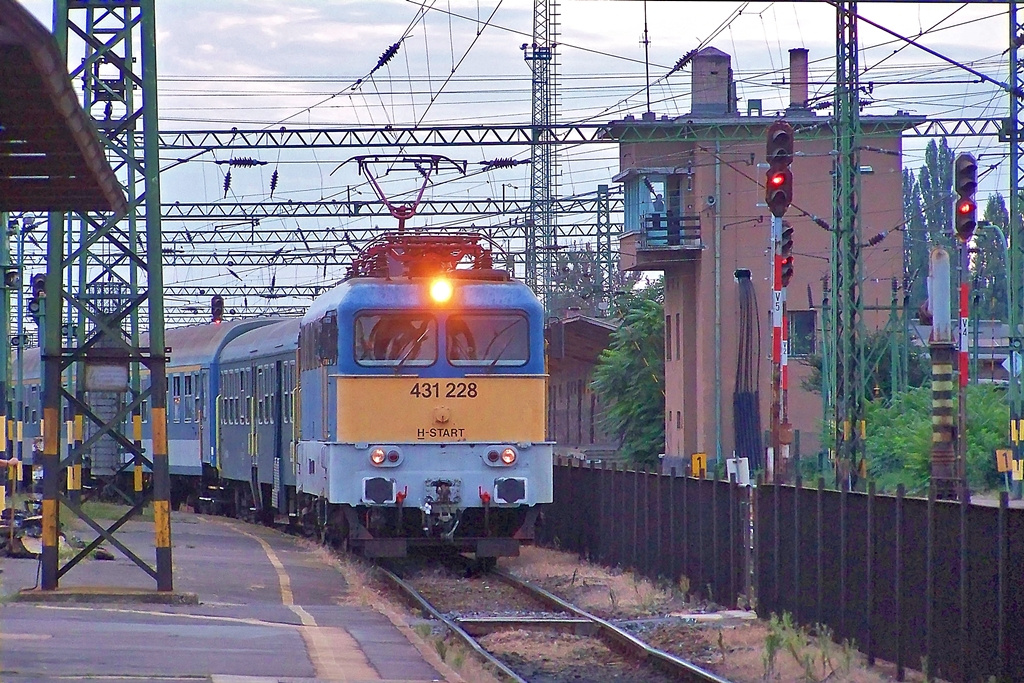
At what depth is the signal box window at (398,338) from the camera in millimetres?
19109

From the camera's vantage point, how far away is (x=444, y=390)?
750 inches

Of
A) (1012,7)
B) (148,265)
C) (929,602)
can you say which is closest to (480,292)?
(148,265)

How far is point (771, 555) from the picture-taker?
48.2 feet

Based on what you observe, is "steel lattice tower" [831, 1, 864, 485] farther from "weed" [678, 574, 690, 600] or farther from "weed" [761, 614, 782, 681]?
"weed" [761, 614, 782, 681]

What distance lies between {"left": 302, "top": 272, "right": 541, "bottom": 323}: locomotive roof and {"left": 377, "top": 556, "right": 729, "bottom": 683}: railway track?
9.64 ft

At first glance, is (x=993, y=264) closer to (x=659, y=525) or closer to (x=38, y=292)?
(x=38, y=292)

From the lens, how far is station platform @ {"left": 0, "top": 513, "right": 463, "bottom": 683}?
11039 millimetres

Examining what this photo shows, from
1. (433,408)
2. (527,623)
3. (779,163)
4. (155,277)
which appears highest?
(779,163)

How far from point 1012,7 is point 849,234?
13.6 ft

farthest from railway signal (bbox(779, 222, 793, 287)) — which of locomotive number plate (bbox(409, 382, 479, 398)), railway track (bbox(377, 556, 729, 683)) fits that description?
railway track (bbox(377, 556, 729, 683))

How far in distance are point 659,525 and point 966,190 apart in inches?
254

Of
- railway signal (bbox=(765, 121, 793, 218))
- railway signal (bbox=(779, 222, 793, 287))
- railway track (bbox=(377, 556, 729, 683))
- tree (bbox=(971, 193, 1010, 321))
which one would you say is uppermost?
tree (bbox=(971, 193, 1010, 321))

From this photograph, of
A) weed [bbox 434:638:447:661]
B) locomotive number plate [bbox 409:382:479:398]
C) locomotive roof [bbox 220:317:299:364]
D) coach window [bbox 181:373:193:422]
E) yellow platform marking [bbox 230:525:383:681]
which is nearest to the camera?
yellow platform marking [bbox 230:525:383:681]

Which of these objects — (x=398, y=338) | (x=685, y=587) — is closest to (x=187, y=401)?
(x=398, y=338)
